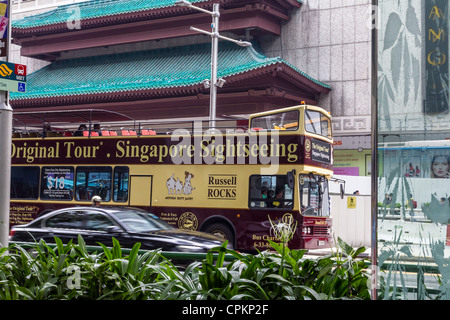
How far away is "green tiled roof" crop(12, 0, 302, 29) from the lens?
29.8 metres

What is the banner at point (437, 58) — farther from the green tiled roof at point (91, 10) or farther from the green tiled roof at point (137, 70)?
the green tiled roof at point (91, 10)

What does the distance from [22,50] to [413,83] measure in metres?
32.2

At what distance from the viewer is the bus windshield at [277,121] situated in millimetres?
15461

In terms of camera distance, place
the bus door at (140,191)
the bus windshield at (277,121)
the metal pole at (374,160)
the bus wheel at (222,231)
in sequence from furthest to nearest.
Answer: the bus door at (140,191) → the bus wheel at (222,231) → the bus windshield at (277,121) → the metal pole at (374,160)

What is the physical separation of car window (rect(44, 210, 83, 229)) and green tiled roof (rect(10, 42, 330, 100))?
14133 mm

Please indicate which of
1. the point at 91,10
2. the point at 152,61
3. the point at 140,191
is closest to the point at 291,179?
the point at 140,191

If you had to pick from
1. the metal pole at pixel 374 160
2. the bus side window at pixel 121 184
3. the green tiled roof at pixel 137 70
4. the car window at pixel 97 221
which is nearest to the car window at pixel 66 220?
the car window at pixel 97 221

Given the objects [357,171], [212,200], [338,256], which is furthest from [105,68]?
[338,256]

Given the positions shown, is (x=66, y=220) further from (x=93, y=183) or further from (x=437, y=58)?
(x=437, y=58)

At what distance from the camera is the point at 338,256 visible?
4418mm

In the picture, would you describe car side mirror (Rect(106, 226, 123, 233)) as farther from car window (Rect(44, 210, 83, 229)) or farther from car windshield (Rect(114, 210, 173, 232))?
car window (Rect(44, 210, 83, 229))

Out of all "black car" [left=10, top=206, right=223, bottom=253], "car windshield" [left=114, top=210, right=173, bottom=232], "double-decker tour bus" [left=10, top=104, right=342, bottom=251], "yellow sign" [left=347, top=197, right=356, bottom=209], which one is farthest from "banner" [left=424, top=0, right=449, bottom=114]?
"yellow sign" [left=347, top=197, right=356, bottom=209]

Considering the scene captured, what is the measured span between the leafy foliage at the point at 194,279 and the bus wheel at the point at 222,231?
1112 cm
